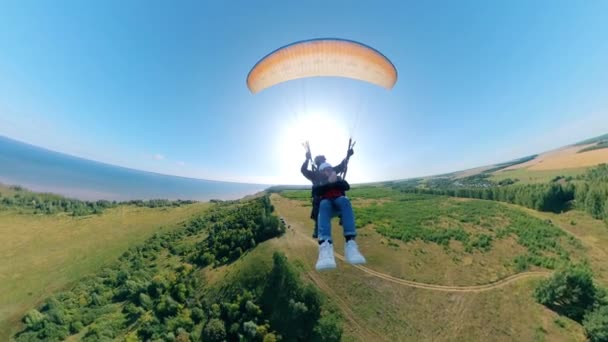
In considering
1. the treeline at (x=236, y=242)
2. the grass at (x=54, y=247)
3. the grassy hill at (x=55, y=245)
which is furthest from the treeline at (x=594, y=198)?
the grass at (x=54, y=247)

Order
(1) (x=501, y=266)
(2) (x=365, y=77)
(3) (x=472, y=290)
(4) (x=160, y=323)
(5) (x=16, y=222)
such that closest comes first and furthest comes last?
(2) (x=365, y=77)
(3) (x=472, y=290)
(4) (x=160, y=323)
(1) (x=501, y=266)
(5) (x=16, y=222)

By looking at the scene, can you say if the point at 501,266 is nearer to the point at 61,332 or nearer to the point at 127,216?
the point at 61,332

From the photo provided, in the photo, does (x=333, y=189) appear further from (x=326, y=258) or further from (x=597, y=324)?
(x=597, y=324)

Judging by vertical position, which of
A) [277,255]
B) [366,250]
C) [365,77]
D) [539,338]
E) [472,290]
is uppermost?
[365,77]

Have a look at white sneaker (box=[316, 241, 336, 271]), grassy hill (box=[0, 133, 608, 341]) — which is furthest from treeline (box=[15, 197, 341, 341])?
white sneaker (box=[316, 241, 336, 271])

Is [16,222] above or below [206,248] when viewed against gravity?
above

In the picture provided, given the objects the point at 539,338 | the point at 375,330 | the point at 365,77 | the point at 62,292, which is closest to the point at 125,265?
the point at 62,292

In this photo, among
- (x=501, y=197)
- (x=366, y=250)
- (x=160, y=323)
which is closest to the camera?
(x=160, y=323)
